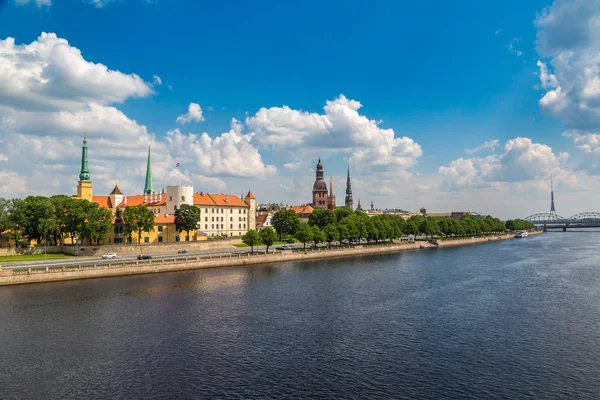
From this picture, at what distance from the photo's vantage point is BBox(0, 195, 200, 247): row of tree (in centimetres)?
8975

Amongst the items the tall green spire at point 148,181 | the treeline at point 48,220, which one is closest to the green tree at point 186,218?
the treeline at point 48,220

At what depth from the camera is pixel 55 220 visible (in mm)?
91500

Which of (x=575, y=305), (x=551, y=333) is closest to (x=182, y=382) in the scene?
(x=551, y=333)

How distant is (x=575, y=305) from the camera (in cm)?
5234

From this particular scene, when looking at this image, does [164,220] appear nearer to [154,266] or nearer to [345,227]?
[154,266]

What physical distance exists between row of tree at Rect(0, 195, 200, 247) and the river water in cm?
2884

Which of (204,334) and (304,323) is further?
(304,323)

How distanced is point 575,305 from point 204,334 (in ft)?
147

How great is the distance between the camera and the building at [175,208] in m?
117

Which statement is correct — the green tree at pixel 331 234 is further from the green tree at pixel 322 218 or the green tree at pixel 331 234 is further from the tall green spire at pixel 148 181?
the tall green spire at pixel 148 181

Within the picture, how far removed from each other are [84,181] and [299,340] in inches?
4020

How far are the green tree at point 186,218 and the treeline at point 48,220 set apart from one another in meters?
21.0

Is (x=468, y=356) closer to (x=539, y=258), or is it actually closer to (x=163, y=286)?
(x=163, y=286)

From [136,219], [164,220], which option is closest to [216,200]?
[164,220]
